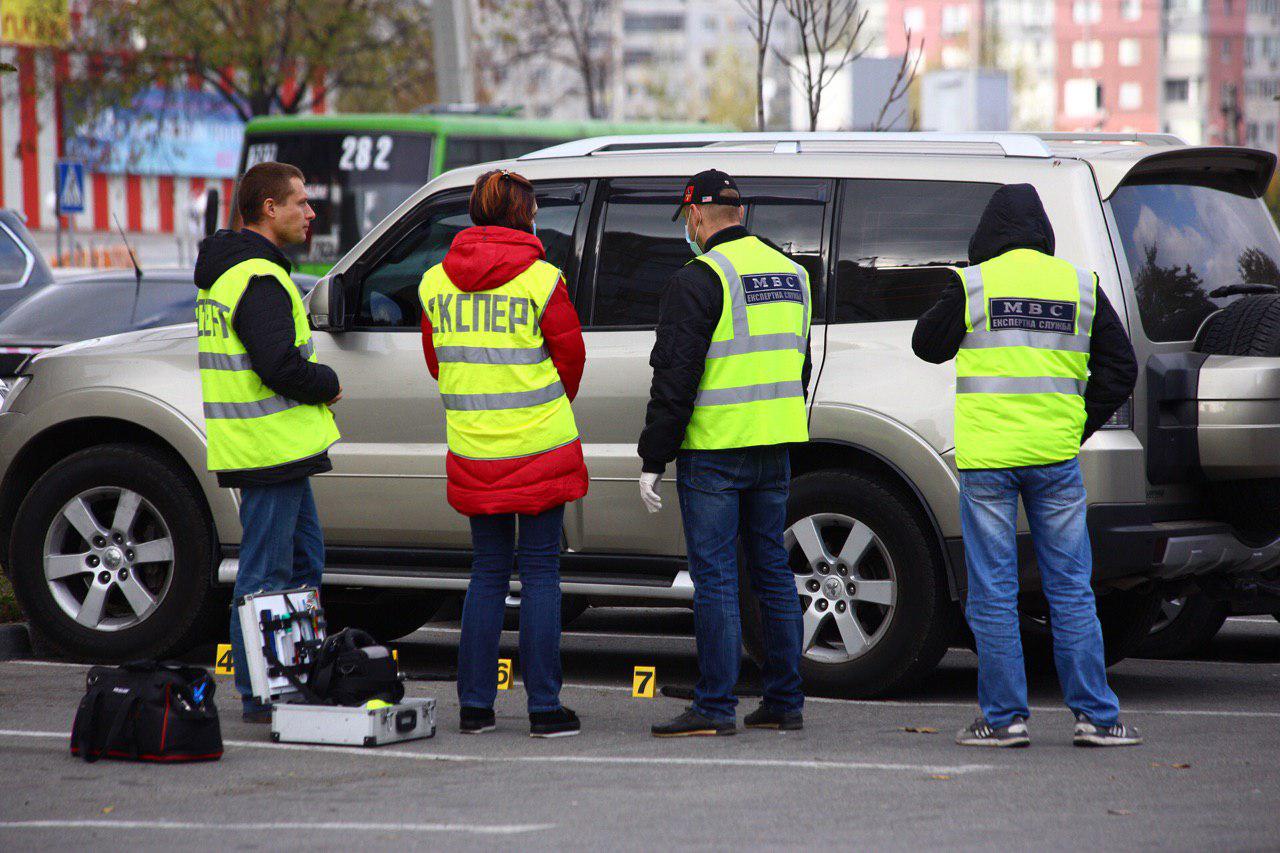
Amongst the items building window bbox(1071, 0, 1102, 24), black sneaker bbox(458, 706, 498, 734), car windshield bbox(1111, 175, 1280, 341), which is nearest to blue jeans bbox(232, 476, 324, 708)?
black sneaker bbox(458, 706, 498, 734)

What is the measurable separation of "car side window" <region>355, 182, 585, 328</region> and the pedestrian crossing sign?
19581mm

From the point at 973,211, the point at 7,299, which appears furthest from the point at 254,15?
the point at 973,211

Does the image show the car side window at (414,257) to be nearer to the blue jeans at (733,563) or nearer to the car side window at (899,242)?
the car side window at (899,242)

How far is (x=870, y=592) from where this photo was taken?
6.98 meters

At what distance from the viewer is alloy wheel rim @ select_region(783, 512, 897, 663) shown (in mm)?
6980

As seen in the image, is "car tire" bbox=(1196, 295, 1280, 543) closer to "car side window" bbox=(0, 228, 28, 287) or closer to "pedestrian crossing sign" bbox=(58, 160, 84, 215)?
"car side window" bbox=(0, 228, 28, 287)

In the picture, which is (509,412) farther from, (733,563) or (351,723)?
(351,723)

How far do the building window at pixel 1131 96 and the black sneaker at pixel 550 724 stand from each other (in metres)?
115

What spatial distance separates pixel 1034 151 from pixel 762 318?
1.31m

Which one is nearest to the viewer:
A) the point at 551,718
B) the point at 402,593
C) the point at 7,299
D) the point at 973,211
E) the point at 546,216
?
the point at 551,718

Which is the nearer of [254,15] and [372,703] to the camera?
[372,703]

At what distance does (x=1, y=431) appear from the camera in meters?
8.27

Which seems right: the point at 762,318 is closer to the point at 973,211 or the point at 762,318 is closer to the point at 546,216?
the point at 973,211

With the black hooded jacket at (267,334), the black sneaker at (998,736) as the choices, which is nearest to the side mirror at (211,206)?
the black hooded jacket at (267,334)
